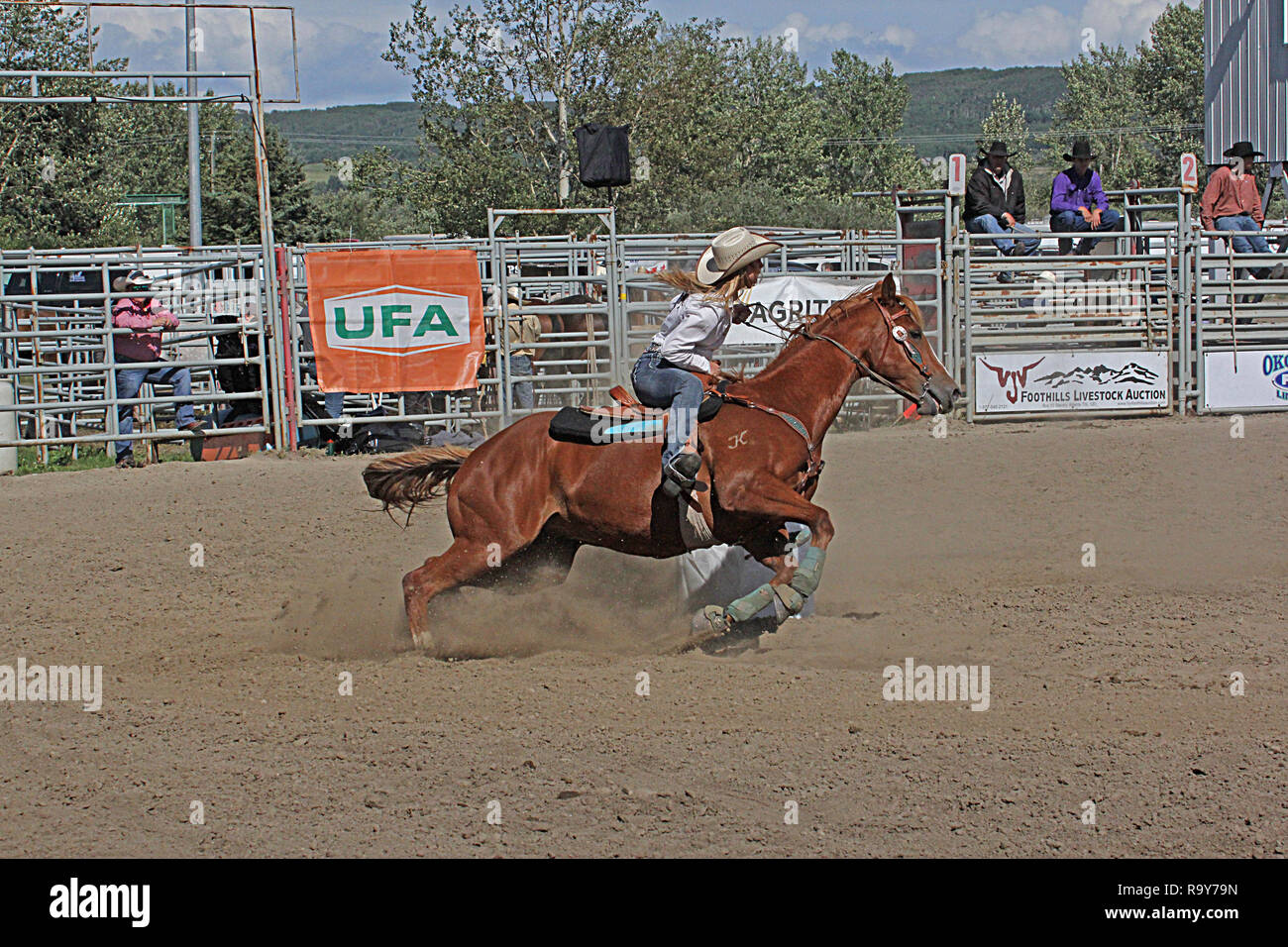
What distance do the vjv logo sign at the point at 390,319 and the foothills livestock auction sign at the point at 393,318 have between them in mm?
10

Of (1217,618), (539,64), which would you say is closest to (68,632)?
(1217,618)

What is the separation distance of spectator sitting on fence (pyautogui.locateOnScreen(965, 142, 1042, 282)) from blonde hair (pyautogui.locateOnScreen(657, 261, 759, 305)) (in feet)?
32.0

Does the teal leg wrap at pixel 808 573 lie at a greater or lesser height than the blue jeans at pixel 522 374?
lesser

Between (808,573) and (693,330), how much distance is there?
1279mm

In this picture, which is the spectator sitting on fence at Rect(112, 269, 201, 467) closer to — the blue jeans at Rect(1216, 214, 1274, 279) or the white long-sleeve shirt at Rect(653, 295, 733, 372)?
the white long-sleeve shirt at Rect(653, 295, 733, 372)

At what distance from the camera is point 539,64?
34.4 metres

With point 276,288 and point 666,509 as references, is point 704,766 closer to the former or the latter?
point 666,509

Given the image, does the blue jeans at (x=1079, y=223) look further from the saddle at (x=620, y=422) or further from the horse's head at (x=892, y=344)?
the saddle at (x=620, y=422)

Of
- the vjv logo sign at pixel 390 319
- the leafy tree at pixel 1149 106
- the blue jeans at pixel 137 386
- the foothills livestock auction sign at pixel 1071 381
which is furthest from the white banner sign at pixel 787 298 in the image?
the leafy tree at pixel 1149 106

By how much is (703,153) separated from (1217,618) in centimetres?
3348

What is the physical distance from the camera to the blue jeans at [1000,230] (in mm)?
15156

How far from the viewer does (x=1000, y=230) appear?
1520 centimetres

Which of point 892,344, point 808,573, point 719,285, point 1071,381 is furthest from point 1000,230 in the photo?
point 808,573

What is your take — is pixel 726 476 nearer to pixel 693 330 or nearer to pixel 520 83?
pixel 693 330
